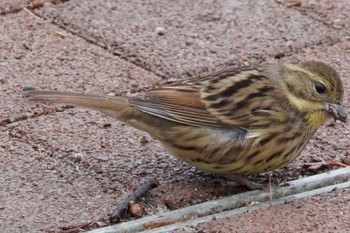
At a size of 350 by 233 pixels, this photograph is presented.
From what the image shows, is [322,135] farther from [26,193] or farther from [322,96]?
[26,193]

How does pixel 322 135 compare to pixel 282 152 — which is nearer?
pixel 282 152

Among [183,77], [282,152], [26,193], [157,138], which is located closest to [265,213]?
[282,152]

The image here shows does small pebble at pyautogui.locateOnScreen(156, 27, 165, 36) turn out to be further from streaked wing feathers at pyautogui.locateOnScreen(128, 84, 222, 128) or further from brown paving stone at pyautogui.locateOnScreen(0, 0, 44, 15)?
streaked wing feathers at pyautogui.locateOnScreen(128, 84, 222, 128)

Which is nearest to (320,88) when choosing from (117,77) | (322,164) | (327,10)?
(322,164)

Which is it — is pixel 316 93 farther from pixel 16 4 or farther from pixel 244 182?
pixel 16 4

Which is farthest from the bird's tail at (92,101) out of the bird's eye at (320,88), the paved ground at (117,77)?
the bird's eye at (320,88)

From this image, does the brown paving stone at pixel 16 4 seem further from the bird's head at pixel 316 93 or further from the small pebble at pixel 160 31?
the bird's head at pixel 316 93

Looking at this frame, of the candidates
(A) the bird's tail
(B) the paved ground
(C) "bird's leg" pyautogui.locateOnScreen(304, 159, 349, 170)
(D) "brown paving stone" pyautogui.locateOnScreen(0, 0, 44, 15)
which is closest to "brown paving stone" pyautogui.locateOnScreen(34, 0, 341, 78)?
(B) the paved ground
